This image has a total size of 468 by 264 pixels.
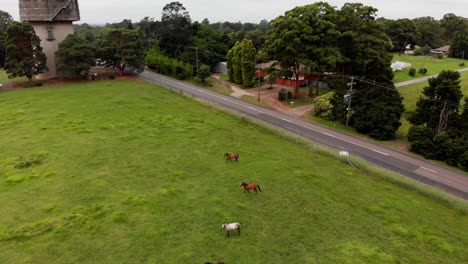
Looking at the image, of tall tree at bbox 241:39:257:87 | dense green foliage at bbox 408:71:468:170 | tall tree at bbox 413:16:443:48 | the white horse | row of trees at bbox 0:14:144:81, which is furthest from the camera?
tall tree at bbox 413:16:443:48

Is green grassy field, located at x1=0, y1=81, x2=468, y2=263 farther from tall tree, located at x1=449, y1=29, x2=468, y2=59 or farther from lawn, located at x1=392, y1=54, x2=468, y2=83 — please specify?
tall tree, located at x1=449, y1=29, x2=468, y2=59

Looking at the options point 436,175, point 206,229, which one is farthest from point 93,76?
point 436,175

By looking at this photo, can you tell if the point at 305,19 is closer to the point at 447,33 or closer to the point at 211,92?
the point at 211,92

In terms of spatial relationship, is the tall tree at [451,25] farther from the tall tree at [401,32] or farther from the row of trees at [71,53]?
the row of trees at [71,53]

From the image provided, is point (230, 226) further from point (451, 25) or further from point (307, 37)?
point (451, 25)

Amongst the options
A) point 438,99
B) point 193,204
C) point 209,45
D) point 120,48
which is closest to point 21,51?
point 120,48

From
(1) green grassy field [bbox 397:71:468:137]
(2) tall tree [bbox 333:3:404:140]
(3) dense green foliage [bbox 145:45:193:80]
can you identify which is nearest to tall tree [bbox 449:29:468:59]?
(1) green grassy field [bbox 397:71:468:137]

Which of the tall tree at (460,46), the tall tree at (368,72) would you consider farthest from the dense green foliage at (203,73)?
the tall tree at (460,46)
